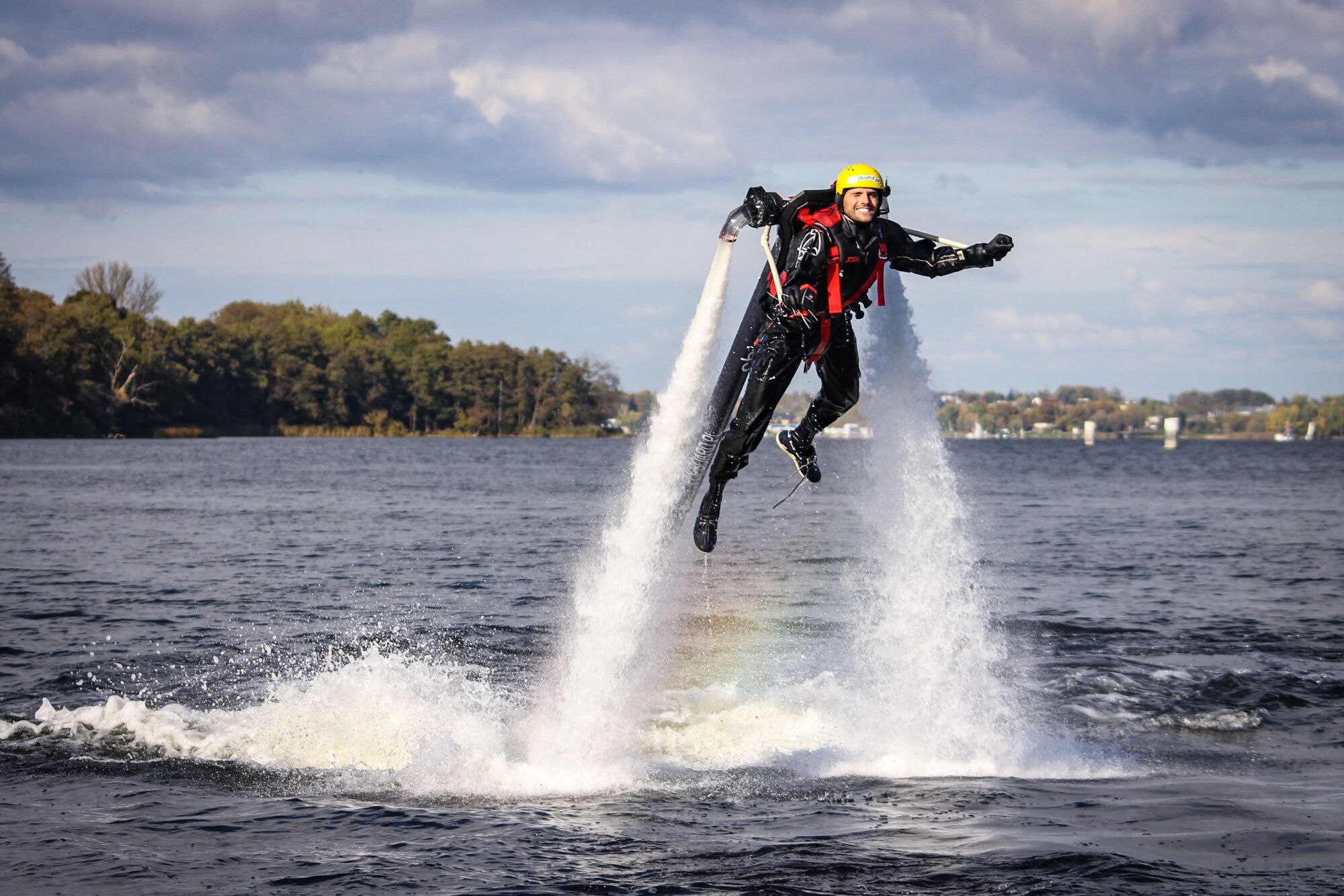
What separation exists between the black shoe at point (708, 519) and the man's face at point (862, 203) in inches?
121

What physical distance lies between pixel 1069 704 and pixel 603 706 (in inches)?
289

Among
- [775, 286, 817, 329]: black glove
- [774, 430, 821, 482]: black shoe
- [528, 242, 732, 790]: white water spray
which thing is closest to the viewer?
[775, 286, 817, 329]: black glove

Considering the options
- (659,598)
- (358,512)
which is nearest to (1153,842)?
(659,598)

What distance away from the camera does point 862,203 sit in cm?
1174

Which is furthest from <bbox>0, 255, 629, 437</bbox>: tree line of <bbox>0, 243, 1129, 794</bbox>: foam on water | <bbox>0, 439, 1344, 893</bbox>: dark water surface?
<bbox>0, 243, 1129, 794</bbox>: foam on water

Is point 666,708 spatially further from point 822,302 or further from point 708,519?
point 822,302

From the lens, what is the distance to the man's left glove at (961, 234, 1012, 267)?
39.1ft

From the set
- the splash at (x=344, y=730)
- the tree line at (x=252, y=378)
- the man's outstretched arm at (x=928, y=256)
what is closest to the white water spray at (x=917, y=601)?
the man's outstretched arm at (x=928, y=256)

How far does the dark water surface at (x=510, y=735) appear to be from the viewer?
34.3ft

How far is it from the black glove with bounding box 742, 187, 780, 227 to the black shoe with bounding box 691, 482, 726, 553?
8.87 feet

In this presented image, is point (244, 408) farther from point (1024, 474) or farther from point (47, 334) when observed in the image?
point (1024, 474)

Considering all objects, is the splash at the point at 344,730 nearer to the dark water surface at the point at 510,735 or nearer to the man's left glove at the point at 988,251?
the dark water surface at the point at 510,735

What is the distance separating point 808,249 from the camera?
1170 centimetres

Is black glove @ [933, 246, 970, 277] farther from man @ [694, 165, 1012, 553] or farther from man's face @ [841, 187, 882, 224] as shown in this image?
man's face @ [841, 187, 882, 224]
